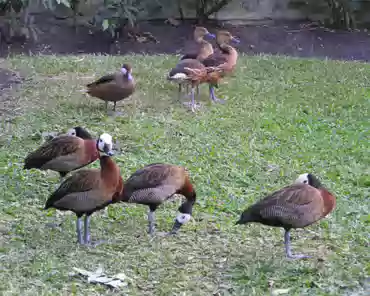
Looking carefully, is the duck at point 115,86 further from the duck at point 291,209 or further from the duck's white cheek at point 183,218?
the duck at point 291,209

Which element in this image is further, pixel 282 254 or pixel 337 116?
pixel 337 116

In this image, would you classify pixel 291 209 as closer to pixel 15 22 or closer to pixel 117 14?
pixel 117 14

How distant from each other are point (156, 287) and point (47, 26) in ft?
34.0

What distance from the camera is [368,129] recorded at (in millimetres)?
7965

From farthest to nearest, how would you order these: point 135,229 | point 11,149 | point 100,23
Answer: point 100,23 < point 11,149 < point 135,229

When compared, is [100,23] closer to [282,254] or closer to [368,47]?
[368,47]

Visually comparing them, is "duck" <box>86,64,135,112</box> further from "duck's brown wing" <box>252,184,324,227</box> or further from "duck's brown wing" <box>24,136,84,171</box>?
"duck's brown wing" <box>252,184,324,227</box>

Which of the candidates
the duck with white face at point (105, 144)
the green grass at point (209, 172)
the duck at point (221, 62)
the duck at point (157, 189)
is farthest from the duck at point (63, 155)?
the duck at point (221, 62)

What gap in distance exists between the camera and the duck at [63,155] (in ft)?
18.9

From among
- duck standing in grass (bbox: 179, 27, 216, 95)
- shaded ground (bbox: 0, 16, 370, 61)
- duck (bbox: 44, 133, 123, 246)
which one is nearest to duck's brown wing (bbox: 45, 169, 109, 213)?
duck (bbox: 44, 133, 123, 246)

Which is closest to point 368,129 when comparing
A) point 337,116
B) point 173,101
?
point 337,116

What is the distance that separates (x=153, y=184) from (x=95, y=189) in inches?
17.7

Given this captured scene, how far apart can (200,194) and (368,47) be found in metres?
8.23

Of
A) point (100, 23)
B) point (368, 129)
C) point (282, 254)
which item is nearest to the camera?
point (282, 254)
